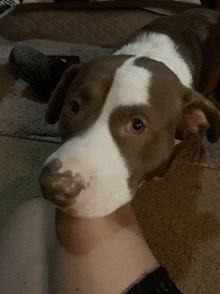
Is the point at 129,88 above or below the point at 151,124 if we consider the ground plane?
above

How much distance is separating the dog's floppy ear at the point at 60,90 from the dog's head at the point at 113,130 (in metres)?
0.01

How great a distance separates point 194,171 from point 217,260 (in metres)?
0.65

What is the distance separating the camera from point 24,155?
6.30 feet

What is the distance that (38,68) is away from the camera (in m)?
2.32

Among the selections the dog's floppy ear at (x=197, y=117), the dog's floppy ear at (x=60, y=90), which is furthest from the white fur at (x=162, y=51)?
the dog's floppy ear at (x=60, y=90)

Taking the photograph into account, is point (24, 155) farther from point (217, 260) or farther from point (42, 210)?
point (217, 260)

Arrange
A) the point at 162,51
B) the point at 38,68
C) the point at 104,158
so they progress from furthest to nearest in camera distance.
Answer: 1. the point at 38,68
2. the point at 162,51
3. the point at 104,158

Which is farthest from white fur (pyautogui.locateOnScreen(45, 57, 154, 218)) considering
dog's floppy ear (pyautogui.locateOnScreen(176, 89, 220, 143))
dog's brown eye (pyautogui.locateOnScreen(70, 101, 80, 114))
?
dog's floppy ear (pyautogui.locateOnScreen(176, 89, 220, 143))

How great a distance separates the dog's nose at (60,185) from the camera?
2.77 ft

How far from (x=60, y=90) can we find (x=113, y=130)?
1.61 feet

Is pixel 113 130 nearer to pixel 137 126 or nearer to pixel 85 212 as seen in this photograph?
pixel 137 126

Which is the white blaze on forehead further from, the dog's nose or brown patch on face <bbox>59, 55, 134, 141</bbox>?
the dog's nose

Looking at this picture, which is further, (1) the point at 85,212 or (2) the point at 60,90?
(2) the point at 60,90

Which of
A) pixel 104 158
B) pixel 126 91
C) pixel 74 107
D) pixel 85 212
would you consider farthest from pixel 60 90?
pixel 85 212
